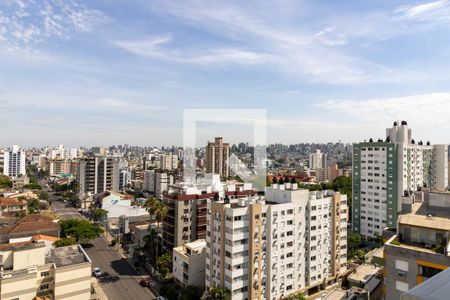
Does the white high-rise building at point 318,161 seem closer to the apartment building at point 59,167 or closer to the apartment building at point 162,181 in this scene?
the apartment building at point 162,181

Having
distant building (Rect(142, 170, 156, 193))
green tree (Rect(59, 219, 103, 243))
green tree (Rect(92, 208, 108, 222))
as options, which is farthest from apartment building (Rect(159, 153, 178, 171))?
green tree (Rect(59, 219, 103, 243))

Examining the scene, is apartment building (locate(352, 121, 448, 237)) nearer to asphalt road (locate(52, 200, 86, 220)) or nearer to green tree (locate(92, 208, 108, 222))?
green tree (locate(92, 208, 108, 222))

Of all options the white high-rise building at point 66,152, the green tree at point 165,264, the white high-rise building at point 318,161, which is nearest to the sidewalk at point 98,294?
the green tree at point 165,264

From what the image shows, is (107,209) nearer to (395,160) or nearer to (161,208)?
(161,208)

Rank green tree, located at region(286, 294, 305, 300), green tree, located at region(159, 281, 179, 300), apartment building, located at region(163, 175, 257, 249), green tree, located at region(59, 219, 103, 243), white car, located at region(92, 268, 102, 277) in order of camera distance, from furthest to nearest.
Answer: green tree, located at region(59, 219, 103, 243) < apartment building, located at region(163, 175, 257, 249) < white car, located at region(92, 268, 102, 277) < green tree, located at region(159, 281, 179, 300) < green tree, located at region(286, 294, 305, 300)

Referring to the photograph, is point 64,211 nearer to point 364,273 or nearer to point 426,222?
point 364,273

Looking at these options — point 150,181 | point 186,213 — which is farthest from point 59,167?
point 186,213

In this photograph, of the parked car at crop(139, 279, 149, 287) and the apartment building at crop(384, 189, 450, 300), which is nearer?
the apartment building at crop(384, 189, 450, 300)

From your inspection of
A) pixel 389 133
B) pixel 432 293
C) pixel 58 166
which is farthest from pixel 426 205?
pixel 58 166
